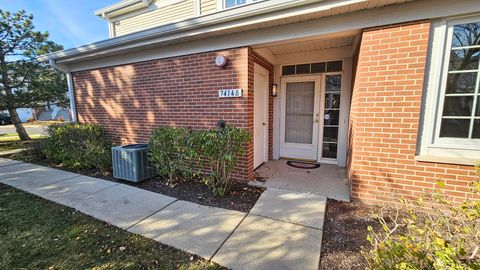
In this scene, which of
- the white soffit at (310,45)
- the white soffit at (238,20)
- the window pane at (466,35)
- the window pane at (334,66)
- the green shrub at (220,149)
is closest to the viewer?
the window pane at (466,35)

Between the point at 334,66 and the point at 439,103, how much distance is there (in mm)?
2301

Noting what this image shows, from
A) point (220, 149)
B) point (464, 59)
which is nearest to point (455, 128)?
point (464, 59)

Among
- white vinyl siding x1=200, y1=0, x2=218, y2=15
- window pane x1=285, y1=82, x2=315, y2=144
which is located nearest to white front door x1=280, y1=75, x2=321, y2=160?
window pane x1=285, y1=82, x2=315, y2=144

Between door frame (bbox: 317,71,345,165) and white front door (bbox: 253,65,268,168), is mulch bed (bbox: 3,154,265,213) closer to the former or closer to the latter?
white front door (bbox: 253,65,268,168)

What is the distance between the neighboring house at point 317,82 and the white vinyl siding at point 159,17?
84mm

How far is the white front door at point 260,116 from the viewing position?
4.29 metres

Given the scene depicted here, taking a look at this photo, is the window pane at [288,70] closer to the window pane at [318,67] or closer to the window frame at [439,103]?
the window pane at [318,67]

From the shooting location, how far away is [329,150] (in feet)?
16.4

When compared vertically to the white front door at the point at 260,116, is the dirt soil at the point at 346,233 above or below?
below

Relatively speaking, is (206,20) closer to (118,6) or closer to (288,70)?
(288,70)

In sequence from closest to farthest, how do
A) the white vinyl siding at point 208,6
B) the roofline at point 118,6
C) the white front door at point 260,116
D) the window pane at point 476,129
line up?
1. the window pane at point 476,129
2. the white front door at point 260,116
3. the white vinyl siding at point 208,6
4. the roofline at point 118,6

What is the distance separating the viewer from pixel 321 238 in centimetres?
232

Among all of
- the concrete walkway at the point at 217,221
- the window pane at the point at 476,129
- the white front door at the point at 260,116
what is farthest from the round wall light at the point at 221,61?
the window pane at the point at 476,129

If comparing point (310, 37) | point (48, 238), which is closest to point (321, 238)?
point (310, 37)
